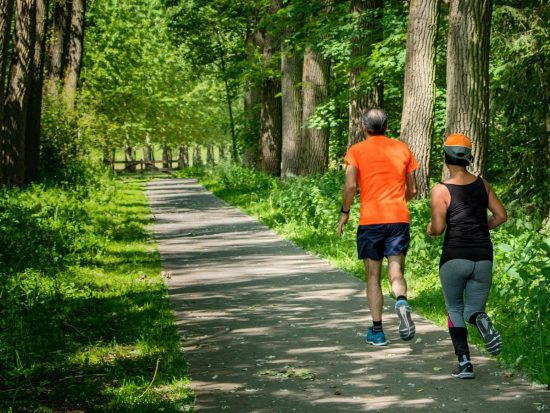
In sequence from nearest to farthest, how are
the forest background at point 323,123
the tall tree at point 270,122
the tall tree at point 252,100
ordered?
the forest background at point 323,123, the tall tree at point 270,122, the tall tree at point 252,100

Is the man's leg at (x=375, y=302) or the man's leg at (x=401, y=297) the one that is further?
the man's leg at (x=375, y=302)

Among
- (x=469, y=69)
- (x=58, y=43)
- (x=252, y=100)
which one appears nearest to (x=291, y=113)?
(x=58, y=43)

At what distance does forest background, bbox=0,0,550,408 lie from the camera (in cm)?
983

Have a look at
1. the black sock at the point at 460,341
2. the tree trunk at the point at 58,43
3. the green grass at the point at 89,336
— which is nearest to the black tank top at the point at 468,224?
the black sock at the point at 460,341

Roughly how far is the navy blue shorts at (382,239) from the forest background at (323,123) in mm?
1052

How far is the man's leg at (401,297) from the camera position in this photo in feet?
23.8

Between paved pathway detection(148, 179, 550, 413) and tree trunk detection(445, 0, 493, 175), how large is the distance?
258 cm

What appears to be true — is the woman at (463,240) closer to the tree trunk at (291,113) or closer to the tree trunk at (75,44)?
the tree trunk at (291,113)

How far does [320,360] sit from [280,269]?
5.55 meters

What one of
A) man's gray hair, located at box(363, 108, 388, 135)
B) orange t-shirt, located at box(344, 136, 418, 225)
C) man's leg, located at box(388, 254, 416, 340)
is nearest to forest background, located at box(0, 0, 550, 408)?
man's leg, located at box(388, 254, 416, 340)

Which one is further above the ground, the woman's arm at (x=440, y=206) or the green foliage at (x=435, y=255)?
the woman's arm at (x=440, y=206)

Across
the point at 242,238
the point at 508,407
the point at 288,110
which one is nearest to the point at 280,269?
the point at 242,238

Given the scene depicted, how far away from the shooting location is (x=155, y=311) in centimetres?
948

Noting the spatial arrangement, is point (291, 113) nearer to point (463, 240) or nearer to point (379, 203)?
point (379, 203)
